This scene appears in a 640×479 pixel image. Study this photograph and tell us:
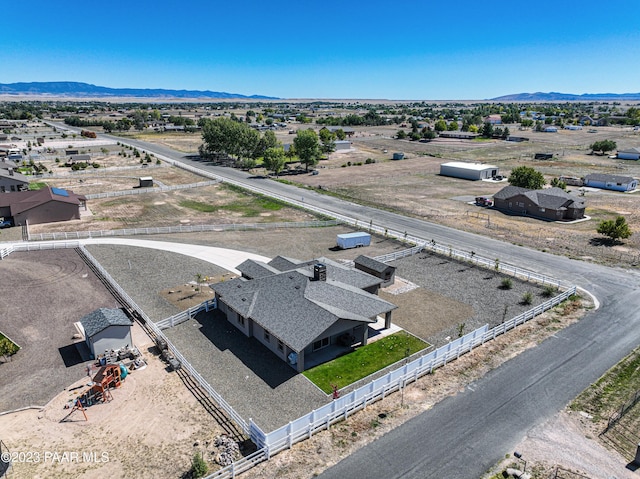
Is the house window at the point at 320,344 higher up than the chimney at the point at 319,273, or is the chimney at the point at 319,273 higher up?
the chimney at the point at 319,273

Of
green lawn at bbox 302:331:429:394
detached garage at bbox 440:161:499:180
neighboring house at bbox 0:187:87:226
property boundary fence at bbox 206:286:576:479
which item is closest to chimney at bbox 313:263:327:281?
green lawn at bbox 302:331:429:394

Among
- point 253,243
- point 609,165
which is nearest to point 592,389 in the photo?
point 253,243

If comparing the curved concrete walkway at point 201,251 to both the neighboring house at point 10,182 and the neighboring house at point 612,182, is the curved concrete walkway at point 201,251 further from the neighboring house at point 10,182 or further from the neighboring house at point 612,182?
the neighboring house at point 612,182

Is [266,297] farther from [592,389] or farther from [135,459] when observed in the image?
[592,389]


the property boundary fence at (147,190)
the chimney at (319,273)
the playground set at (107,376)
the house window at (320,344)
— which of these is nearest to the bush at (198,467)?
the playground set at (107,376)

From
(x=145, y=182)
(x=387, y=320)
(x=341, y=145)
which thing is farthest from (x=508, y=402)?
(x=341, y=145)

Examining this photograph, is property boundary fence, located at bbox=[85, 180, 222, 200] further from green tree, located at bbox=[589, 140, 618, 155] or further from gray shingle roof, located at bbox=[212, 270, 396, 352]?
green tree, located at bbox=[589, 140, 618, 155]
